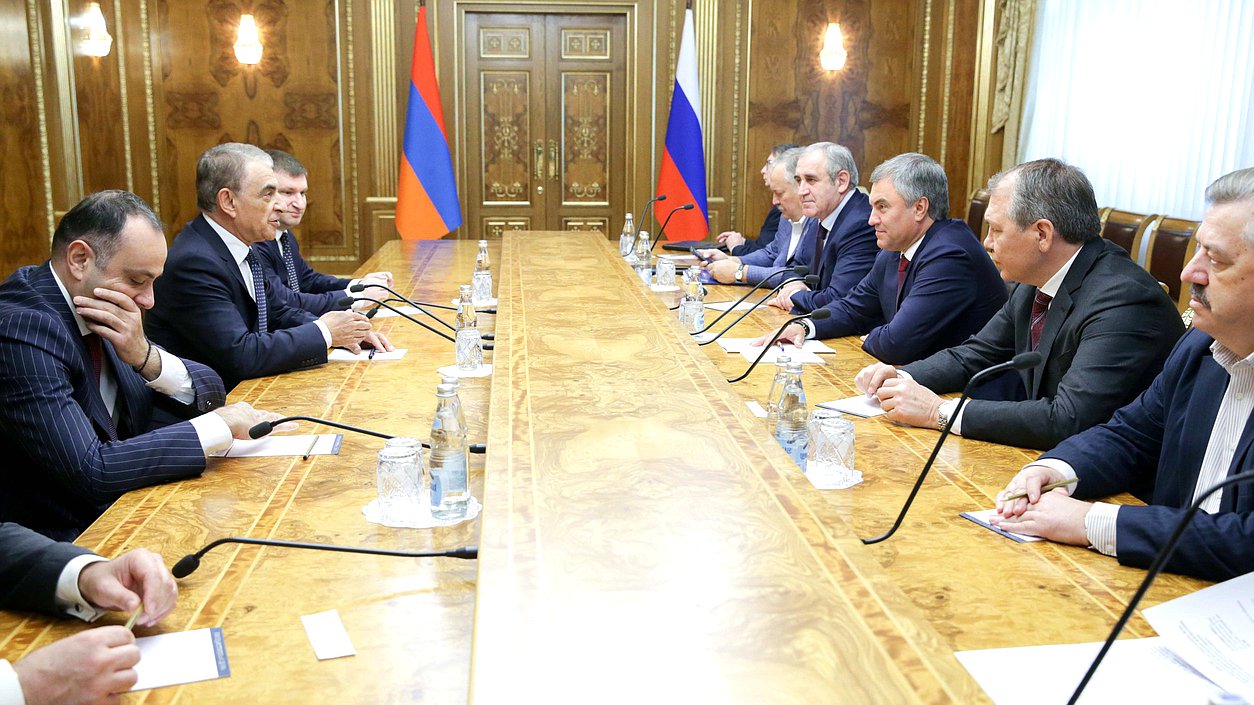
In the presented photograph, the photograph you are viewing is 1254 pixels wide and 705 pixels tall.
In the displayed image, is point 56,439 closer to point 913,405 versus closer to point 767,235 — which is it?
point 913,405

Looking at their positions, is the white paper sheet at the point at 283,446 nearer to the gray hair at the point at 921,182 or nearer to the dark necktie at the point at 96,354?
the dark necktie at the point at 96,354

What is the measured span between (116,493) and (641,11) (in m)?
6.51

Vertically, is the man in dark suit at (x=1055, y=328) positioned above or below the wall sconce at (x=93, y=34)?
below

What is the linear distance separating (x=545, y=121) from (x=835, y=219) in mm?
3896

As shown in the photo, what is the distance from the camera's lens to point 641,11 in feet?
25.5

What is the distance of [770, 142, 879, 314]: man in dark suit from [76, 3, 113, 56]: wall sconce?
16.7 feet

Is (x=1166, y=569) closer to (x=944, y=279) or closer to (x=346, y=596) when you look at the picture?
(x=346, y=596)

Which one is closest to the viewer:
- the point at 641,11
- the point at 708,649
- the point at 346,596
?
the point at 708,649

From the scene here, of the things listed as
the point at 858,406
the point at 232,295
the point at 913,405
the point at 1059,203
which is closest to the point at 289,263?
the point at 232,295

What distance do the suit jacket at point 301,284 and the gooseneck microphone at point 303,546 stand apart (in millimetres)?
2234


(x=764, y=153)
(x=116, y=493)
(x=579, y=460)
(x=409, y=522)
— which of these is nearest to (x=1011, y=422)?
(x=579, y=460)

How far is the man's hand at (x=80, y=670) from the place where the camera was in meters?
1.16

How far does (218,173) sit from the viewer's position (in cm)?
323

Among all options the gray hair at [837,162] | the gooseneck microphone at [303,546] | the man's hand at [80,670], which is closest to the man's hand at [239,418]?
the gooseneck microphone at [303,546]
